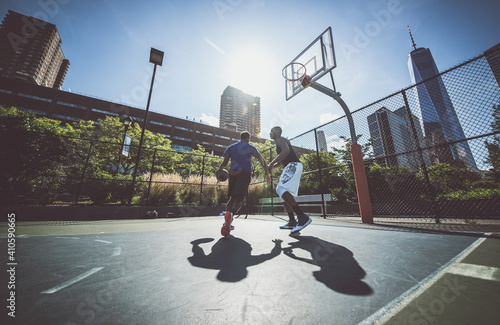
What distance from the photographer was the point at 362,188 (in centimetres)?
433

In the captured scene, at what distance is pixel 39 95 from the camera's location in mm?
33750

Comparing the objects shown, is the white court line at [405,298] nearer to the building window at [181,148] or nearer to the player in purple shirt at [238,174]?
the player in purple shirt at [238,174]

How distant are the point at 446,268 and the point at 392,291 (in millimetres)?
660

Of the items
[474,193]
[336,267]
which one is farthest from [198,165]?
[336,267]

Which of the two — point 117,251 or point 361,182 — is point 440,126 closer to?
point 361,182

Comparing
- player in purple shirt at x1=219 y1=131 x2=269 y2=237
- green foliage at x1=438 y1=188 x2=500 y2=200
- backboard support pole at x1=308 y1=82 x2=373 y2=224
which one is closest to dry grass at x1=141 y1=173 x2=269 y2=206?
backboard support pole at x1=308 y1=82 x2=373 y2=224

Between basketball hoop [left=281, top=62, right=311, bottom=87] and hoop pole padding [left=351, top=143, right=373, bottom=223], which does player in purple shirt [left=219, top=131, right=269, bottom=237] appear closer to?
hoop pole padding [left=351, top=143, right=373, bottom=223]

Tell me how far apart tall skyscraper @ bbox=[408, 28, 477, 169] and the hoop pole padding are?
1.35 m

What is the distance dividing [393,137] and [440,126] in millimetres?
939

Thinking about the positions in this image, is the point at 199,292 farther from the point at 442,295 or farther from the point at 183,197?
the point at 183,197

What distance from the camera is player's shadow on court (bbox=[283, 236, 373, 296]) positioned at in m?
1.11

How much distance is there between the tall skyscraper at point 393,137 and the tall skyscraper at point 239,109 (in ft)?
252

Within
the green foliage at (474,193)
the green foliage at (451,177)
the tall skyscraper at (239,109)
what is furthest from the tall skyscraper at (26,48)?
the green foliage at (474,193)

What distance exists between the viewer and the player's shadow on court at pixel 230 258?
4.44ft
